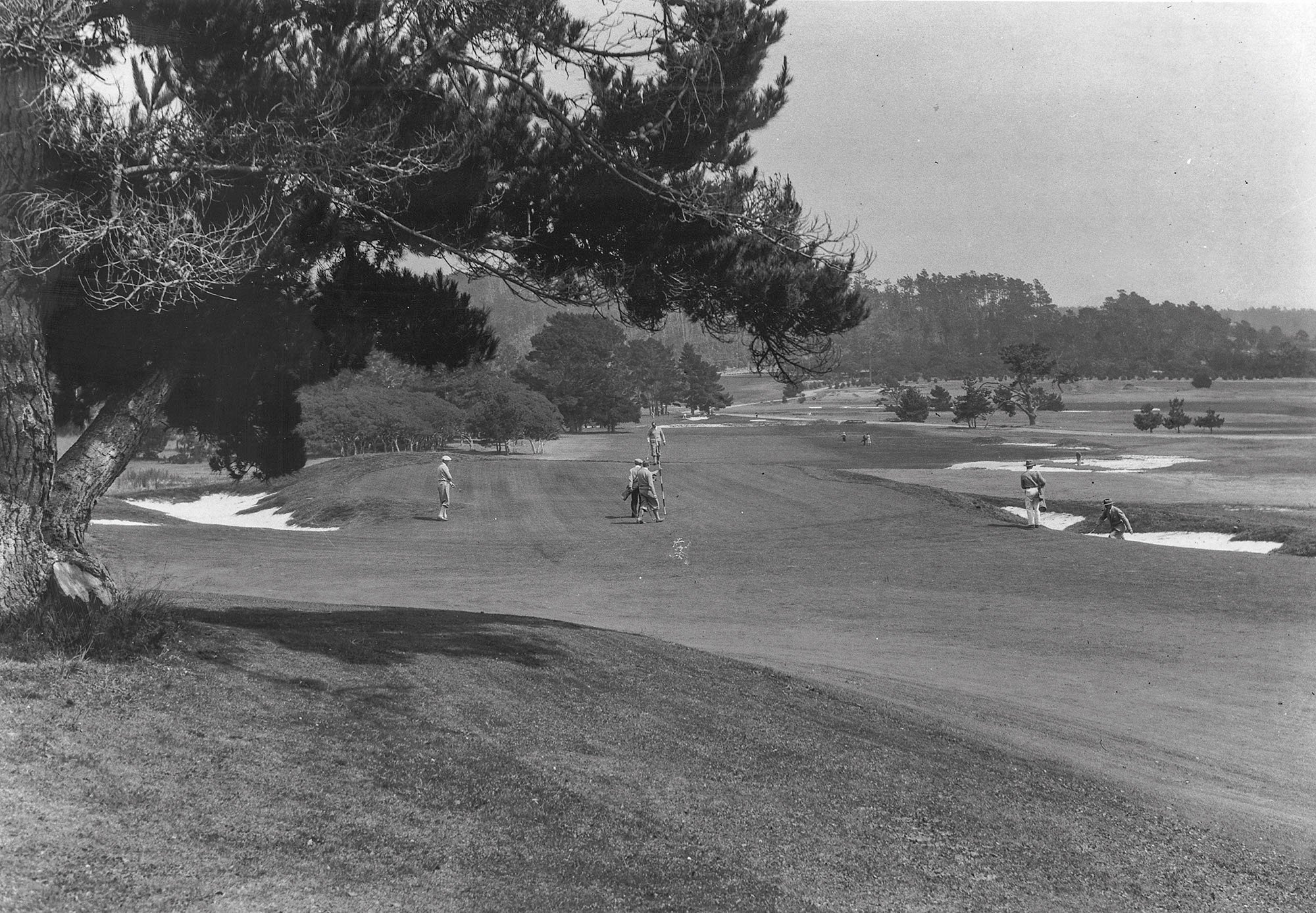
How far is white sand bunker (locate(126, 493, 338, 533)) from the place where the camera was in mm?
29391

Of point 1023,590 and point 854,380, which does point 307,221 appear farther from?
point 854,380

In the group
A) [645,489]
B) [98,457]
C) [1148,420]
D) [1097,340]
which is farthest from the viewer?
[1097,340]

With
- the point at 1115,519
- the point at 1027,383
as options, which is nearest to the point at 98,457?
the point at 1115,519

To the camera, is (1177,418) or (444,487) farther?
(1177,418)

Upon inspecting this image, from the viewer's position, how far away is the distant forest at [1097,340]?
49281mm

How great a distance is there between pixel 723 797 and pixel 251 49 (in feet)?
21.7

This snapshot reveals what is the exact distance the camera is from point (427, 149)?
8.59 m

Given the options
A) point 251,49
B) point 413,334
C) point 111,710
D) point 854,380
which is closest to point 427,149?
point 251,49

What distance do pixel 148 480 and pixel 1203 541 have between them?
130ft

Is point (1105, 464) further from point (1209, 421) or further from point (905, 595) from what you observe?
point (905, 595)

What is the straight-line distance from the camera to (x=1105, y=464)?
43.4 metres

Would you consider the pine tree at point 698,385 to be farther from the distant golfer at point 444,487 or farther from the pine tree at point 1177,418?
the distant golfer at point 444,487

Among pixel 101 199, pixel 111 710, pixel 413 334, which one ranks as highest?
pixel 101 199

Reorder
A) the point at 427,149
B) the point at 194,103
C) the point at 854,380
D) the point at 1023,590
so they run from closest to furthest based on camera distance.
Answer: the point at 194,103 → the point at 427,149 → the point at 1023,590 → the point at 854,380
